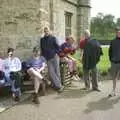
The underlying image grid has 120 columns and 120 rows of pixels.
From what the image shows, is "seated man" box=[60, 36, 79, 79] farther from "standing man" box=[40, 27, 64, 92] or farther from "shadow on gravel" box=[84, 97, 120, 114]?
"shadow on gravel" box=[84, 97, 120, 114]

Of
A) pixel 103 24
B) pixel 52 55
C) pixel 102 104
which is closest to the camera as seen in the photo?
pixel 102 104

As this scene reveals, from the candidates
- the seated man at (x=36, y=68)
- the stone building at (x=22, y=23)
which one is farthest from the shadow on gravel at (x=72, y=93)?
the stone building at (x=22, y=23)

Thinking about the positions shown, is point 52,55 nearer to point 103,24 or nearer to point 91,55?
point 91,55

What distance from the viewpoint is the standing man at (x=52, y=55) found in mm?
12164

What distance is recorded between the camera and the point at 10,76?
11.5 meters

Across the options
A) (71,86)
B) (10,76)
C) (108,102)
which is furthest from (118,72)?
(10,76)

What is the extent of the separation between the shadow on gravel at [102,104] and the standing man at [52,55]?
65.4 inches

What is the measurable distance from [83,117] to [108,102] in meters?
1.66

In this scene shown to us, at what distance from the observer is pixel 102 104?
35.6 feet

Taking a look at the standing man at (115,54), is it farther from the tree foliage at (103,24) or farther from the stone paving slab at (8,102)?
the tree foliage at (103,24)

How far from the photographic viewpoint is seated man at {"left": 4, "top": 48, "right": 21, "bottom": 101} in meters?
11.4

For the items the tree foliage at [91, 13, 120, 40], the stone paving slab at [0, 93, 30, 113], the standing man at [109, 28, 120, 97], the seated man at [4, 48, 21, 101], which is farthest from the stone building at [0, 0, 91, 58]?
the tree foliage at [91, 13, 120, 40]

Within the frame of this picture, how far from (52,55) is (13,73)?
1.35 m

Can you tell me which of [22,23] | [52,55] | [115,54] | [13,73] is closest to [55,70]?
[52,55]
